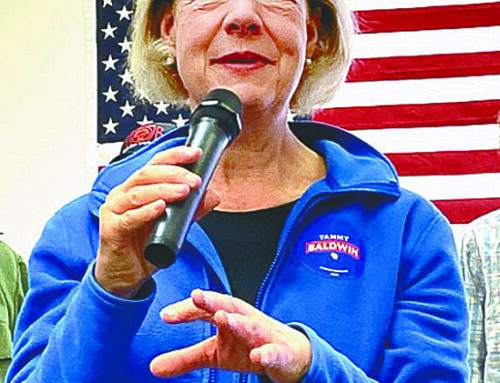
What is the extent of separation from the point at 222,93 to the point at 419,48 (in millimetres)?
2820

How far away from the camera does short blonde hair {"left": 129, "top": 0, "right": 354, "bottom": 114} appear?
125cm

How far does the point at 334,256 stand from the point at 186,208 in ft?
1.16

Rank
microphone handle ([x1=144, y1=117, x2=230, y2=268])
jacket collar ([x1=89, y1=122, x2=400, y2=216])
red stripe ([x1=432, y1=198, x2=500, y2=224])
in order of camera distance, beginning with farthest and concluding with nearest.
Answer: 1. red stripe ([x1=432, y1=198, x2=500, y2=224])
2. jacket collar ([x1=89, y1=122, x2=400, y2=216])
3. microphone handle ([x1=144, y1=117, x2=230, y2=268])

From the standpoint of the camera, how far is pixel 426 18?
11.9ft

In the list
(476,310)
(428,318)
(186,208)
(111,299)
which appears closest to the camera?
(186,208)

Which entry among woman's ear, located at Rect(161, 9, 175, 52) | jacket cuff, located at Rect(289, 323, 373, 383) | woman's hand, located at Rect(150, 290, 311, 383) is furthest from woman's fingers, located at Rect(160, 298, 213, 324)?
woman's ear, located at Rect(161, 9, 175, 52)

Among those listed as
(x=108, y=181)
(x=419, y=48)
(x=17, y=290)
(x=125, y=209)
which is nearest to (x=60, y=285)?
(x=108, y=181)

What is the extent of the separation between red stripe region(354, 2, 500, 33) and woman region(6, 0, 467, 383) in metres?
2.46

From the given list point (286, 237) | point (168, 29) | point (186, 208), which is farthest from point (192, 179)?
point (168, 29)

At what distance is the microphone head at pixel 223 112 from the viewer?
858 mm

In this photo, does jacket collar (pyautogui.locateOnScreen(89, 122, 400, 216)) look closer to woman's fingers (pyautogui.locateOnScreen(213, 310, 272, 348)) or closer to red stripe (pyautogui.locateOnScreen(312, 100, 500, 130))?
woman's fingers (pyautogui.locateOnScreen(213, 310, 272, 348))

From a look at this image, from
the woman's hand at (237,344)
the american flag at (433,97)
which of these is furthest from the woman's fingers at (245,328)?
the american flag at (433,97)

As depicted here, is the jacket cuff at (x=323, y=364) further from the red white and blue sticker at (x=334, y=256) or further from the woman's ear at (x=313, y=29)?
the woman's ear at (x=313, y=29)

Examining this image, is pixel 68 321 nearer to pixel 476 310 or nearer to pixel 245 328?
pixel 245 328
